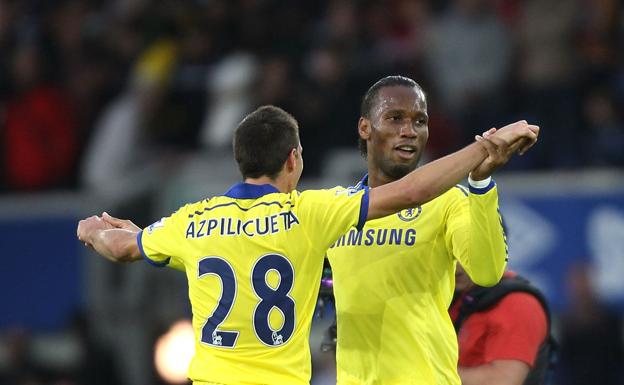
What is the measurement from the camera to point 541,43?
10805mm

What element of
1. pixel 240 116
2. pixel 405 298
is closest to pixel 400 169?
pixel 405 298

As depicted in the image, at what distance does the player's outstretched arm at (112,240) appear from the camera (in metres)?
5.53

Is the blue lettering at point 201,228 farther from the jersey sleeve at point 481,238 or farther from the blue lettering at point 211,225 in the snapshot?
the jersey sleeve at point 481,238

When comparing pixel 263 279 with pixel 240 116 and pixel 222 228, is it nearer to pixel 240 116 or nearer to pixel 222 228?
pixel 222 228

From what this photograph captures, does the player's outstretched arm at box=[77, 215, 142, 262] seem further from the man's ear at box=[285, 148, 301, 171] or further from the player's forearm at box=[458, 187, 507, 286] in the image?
the player's forearm at box=[458, 187, 507, 286]

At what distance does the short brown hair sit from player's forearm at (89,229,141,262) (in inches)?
21.4

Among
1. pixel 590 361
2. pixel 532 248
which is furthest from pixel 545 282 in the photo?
pixel 590 361

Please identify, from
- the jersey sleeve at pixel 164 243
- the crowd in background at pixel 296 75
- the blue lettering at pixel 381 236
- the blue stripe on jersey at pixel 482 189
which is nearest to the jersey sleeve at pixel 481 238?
the blue stripe on jersey at pixel 482 189

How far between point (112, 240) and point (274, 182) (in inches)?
28.0

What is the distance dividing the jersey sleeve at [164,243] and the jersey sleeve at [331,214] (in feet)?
1.68

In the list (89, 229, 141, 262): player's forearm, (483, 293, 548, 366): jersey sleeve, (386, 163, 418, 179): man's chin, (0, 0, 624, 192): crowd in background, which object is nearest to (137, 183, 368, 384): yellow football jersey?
(89, 229, 141, 262): player's forearm

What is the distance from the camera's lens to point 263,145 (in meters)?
5.35

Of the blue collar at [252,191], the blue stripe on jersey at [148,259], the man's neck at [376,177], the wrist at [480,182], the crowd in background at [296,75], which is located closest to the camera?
the wrist at [480,182]

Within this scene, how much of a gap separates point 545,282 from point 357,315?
477 cm
